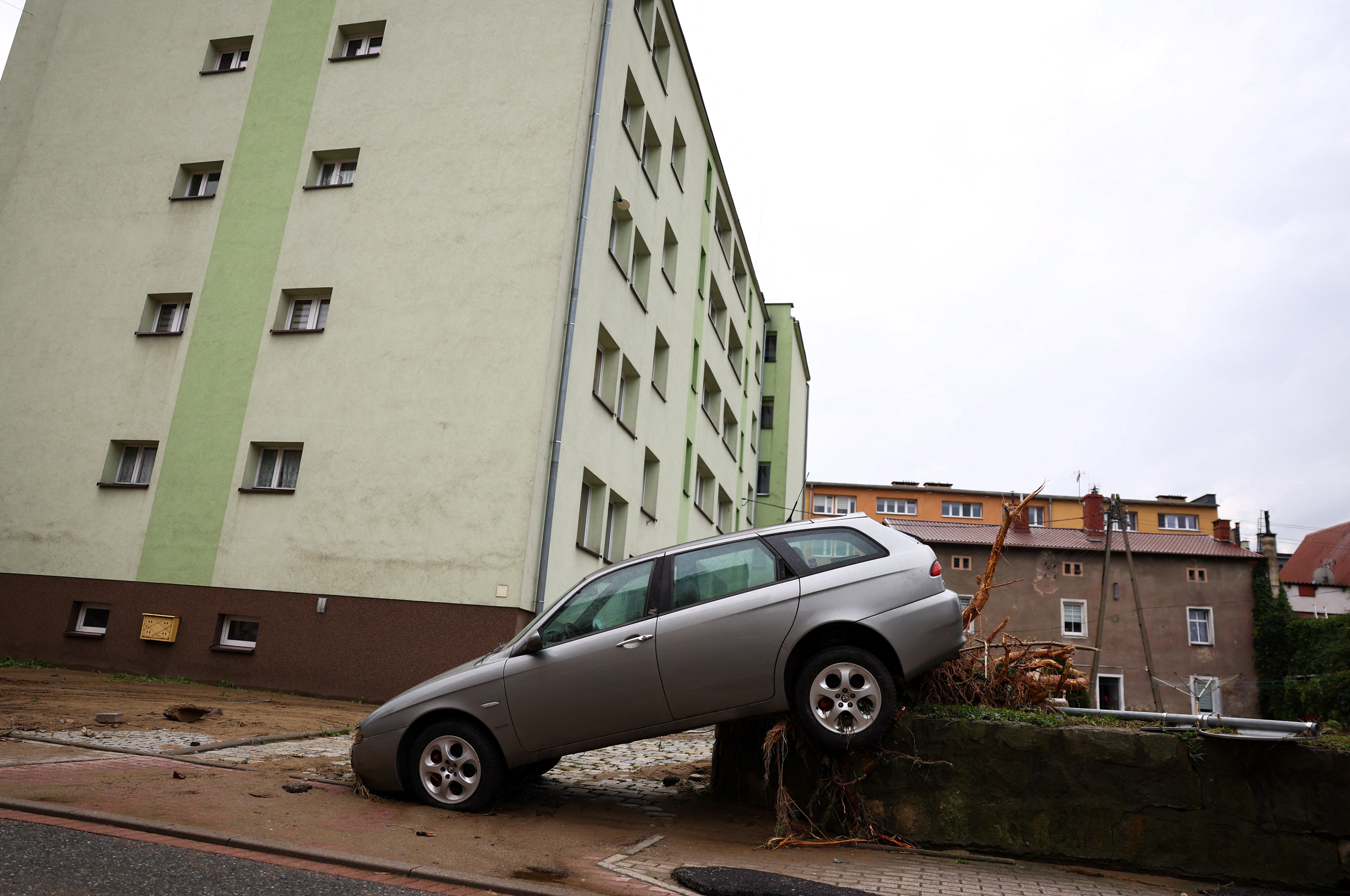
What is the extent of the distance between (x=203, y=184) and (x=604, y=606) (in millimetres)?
16394

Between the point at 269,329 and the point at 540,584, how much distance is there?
7.13 metres

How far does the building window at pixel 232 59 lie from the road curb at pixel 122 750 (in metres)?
15.5

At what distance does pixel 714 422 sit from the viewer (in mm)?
27531

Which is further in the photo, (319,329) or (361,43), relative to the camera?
(361,43)

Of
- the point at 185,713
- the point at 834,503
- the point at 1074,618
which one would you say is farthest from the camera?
the point at 834,503

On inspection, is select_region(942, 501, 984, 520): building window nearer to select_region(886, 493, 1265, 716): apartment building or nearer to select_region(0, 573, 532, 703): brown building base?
select_region(886, 493, 1265, 716): apartment building

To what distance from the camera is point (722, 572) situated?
6.51 meters

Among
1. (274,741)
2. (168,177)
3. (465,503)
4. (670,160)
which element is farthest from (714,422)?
(274,741)

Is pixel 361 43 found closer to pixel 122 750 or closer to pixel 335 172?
pixel 335 172

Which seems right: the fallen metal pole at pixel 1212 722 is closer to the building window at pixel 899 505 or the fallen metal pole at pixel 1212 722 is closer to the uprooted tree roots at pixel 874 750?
the uprooted tree roots at pixel 874 750

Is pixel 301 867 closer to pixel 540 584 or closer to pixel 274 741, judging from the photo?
pixel 274 741

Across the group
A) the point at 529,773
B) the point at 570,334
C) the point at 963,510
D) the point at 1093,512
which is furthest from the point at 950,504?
the point at 529,773

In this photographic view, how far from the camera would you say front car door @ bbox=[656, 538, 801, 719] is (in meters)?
6.11

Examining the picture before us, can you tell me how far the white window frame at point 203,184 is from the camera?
1852 centimetres
